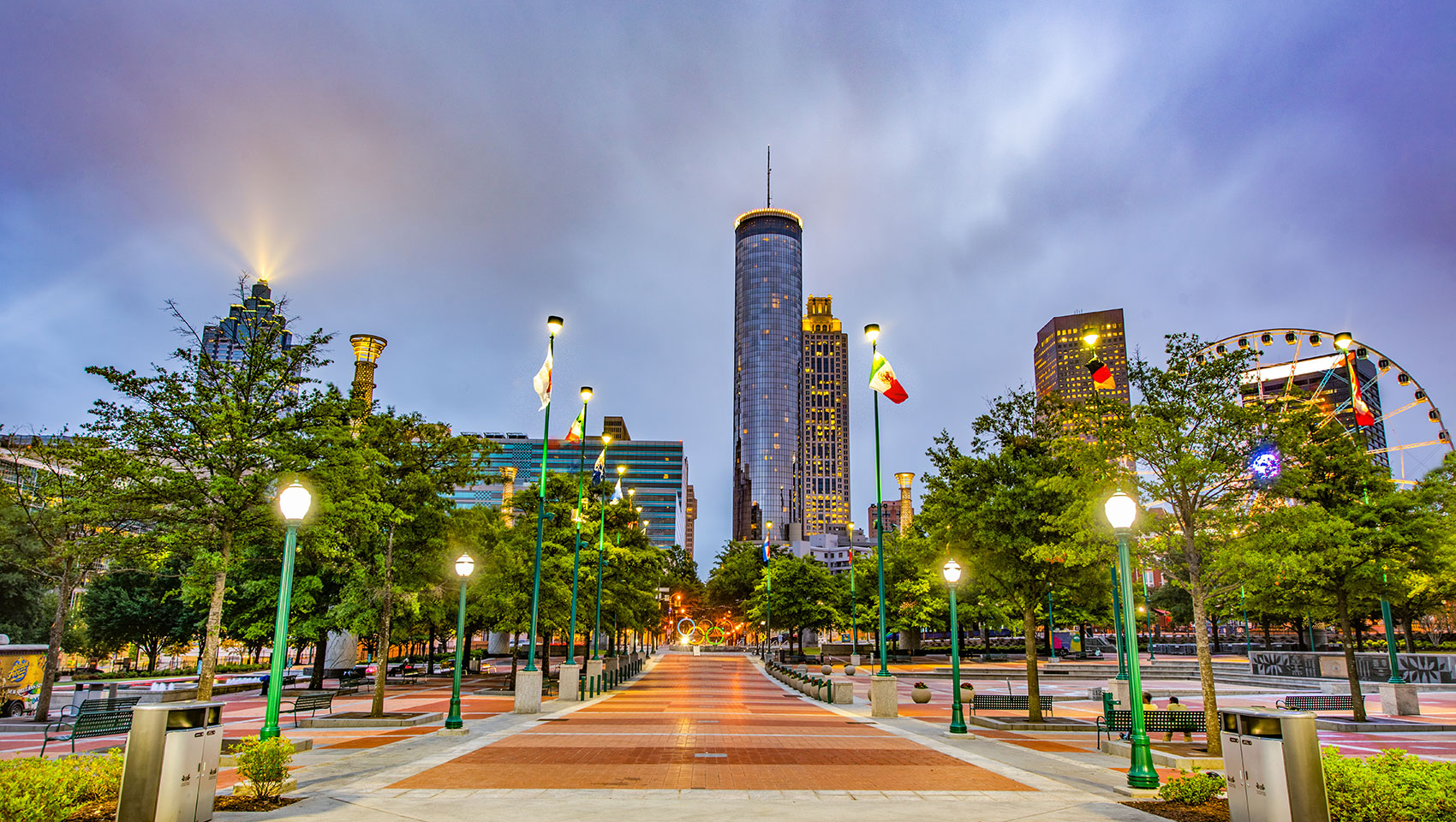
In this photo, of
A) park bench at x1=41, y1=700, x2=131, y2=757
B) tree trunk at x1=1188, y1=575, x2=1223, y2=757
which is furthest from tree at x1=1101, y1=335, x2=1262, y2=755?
park bench at x1=41, y1=700, x2=131, y2=757

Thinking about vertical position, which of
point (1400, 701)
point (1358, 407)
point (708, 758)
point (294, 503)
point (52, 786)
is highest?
point (1358, 407)

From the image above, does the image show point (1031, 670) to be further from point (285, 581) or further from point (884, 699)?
point (285, 581)

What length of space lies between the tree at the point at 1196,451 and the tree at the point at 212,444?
17896 mm

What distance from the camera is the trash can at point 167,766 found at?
8398mm

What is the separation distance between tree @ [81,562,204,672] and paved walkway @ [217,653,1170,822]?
3836 cm

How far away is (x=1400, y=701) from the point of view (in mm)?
24781

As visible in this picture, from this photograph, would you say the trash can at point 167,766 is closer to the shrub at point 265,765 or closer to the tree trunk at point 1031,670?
the shrub at point 265,765

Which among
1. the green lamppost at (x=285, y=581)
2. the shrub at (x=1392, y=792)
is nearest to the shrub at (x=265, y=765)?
the green lamppost at (x=285, y=581)

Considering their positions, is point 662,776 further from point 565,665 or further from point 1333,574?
point 1333,574

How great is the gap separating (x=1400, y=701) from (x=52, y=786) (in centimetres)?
3334

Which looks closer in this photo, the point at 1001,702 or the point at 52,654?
the point at 52,654

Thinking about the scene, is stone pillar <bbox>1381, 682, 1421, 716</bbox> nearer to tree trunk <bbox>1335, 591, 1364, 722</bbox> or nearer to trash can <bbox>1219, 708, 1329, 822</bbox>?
tree trunk <bbox>1335, 591, 1364, 722</bbox>

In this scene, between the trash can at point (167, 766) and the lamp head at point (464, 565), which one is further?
the lamp head at point (464, 565)

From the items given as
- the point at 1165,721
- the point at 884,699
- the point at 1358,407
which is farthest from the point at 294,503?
the point at 1358,407
